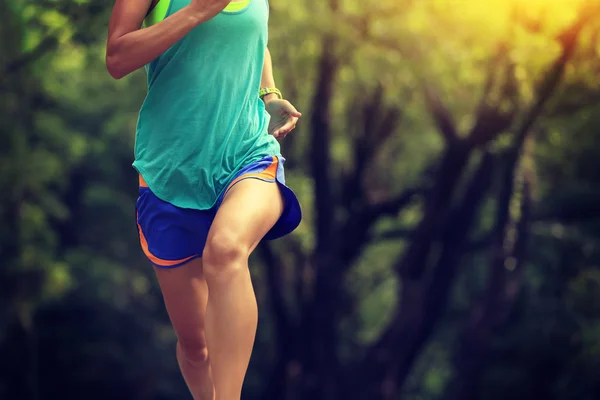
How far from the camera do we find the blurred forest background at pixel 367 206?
13.1 metres

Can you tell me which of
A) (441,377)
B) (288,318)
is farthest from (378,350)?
(441,377)

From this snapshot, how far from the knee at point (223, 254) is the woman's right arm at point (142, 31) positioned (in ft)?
1.77

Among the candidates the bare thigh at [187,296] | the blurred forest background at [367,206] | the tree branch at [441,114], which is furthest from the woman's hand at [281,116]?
the tree branch at [441,114]

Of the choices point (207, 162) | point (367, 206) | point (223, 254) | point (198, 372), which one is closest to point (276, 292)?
point (367, 206)

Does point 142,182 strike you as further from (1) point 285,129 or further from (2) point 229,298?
(2) point 229,298

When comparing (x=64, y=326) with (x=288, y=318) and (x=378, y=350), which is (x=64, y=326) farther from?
(x=378, y=350)

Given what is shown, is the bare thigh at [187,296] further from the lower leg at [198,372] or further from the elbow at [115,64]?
the elbow at [115,64]

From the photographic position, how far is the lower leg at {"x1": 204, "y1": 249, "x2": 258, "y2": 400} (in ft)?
10.5

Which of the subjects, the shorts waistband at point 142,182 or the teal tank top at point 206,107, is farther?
the shorts waistband at point 142,182

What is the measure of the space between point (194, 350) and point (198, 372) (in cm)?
10

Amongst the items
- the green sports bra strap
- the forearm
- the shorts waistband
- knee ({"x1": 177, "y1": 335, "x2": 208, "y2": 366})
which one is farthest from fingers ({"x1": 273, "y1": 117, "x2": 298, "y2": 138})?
knee ({"x1": 177, "y1": 335, "x2": 208, "y2": 366})

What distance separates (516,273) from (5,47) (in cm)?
769

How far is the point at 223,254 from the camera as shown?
3.18 metres

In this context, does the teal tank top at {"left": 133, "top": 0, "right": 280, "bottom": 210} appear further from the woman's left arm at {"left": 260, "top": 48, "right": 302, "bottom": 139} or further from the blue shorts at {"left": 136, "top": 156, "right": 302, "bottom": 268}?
the woman's left arm at {"left": 260, "top": 48, "right": 302, "bottom": 139}
